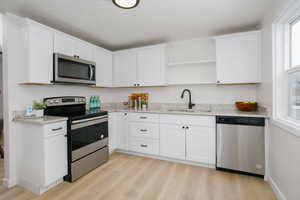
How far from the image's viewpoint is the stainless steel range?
78.4 inches

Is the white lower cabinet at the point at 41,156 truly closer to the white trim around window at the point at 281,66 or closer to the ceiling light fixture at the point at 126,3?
the ceiling light fixture at the point at 126,3

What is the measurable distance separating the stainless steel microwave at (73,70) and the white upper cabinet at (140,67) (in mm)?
746

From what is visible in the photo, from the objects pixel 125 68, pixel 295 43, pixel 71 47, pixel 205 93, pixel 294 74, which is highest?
pixel 71 47

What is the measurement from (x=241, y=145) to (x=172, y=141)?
1042 millimetres

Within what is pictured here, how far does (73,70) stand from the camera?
2334mm

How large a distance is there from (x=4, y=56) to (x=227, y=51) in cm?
323

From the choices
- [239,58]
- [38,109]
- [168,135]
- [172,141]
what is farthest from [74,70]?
[239,58]

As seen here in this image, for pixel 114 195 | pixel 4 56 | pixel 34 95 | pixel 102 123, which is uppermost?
pixel 4 56

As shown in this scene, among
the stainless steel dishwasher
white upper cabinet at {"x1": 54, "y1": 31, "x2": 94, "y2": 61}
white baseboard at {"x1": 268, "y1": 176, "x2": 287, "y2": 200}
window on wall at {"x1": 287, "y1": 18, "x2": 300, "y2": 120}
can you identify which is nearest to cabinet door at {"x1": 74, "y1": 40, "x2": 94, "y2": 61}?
white upper cabinet at {"x1": 54, "y1": 31, "x2": 94, "y2": 61}

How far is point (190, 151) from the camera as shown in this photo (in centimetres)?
247

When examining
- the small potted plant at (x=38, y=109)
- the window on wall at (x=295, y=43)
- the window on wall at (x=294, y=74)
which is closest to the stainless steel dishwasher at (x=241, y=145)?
the window on wall at (x=294, y=74)

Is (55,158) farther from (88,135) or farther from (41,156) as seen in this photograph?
(88,135)

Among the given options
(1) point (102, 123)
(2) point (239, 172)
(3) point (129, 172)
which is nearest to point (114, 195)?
(3) point (129, 172)

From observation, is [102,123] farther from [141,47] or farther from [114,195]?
[141,47]
